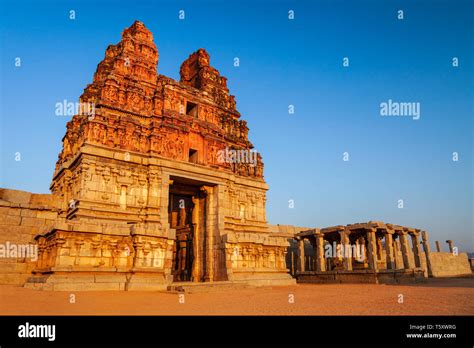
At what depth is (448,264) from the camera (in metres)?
37.8

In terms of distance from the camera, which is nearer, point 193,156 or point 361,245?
point 193,156

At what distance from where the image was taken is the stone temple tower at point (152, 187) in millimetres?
15320

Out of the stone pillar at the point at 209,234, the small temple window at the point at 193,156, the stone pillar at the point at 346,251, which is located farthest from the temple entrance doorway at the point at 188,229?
the stone pillar at the point at 346,251

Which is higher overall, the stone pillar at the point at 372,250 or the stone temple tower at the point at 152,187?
the stone temple tower at the point at 152,187

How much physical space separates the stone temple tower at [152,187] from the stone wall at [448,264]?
22828 millimetres

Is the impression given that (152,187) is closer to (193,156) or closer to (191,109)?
(193,156)

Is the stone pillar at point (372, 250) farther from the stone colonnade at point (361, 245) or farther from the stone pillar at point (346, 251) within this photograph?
the stone pillar at point (346, 251)

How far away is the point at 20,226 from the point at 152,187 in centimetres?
804

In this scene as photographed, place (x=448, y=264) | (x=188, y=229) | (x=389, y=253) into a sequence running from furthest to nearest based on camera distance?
(x=448, y=264) → (x=389, y=253) → (x=188, y=229)

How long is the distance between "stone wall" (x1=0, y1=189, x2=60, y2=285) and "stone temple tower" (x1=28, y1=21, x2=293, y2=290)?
3.91 ft

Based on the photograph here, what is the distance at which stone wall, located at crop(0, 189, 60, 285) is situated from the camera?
695 inches

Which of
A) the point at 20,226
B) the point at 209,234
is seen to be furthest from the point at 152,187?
the point at 20,226
